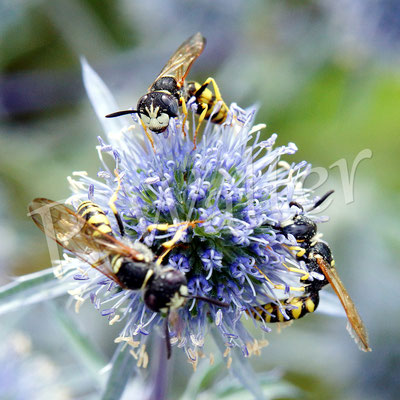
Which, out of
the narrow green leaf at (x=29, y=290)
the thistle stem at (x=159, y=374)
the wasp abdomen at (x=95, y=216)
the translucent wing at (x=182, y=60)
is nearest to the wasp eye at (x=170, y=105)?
the translucent wing at (x=182, y=60)

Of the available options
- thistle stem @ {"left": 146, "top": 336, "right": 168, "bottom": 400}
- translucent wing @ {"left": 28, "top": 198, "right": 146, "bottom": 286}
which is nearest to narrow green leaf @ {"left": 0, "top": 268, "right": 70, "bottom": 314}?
translucent wing @ {"left": 28, "top": 198, "right": 146, "bottom": 286}

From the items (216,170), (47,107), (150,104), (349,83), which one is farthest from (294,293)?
(47,107)

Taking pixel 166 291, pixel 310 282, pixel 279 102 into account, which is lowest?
pixel 310 282

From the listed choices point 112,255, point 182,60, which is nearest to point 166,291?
point 112,255

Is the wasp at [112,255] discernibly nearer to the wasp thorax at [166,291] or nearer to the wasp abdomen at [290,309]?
the wasp thorax at [166,291]

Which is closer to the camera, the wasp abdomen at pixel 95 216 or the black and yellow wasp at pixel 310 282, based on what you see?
the wasp abdomen at pixel 95 216

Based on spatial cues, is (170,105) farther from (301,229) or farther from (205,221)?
(301,229)
